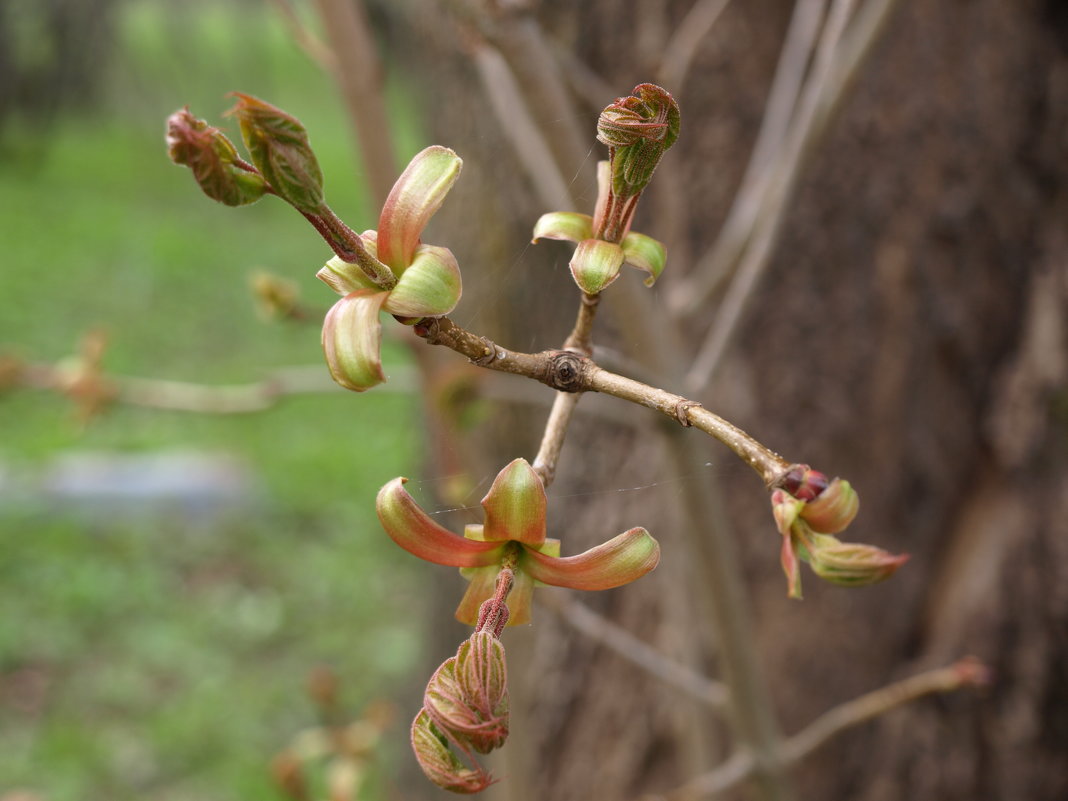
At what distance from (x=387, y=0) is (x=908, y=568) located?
6.41 m

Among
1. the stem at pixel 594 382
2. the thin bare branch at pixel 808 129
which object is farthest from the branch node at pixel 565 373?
the thin bare branch at pixel 808 129

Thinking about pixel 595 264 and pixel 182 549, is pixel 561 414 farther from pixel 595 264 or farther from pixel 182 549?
pixel 182 549

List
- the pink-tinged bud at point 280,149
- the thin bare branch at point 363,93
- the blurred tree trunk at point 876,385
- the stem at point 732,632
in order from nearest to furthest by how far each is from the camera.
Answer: the pink-tinged bud at point 280,149
the stem at point 732,632
the thin bare branch at point 363,93
the blurred tree trunk at point 876,385

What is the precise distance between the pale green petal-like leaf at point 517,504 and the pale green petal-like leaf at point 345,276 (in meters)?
0.09

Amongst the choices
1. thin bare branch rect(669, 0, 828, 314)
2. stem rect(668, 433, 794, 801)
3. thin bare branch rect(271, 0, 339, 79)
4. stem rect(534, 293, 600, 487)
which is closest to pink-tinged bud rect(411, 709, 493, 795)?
stem rect(534, 293, 600, 487)

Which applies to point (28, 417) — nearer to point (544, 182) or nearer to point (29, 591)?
point (29, 591)

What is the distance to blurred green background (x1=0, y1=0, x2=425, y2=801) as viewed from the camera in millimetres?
2605

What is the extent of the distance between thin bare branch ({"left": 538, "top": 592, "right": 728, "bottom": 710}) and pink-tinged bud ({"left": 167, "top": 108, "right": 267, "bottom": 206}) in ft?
2.26

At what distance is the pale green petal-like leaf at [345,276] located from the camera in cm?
36

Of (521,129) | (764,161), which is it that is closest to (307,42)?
(521,129)

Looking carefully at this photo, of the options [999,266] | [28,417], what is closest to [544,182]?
[999,266]

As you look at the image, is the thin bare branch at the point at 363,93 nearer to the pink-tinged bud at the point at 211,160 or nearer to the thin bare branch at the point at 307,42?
the thin bare branch at the point at 307,42

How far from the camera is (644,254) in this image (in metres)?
0.40

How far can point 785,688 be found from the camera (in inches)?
57.7
